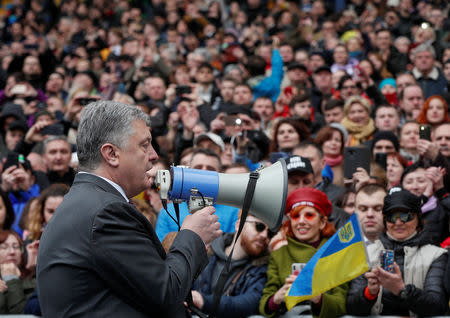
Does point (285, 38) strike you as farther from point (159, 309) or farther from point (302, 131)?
point (159, 309)

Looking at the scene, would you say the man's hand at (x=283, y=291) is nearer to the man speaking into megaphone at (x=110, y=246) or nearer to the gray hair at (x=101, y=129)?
the man speaking into megaphone at (x=110, y=246)

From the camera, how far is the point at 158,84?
32.9 feet

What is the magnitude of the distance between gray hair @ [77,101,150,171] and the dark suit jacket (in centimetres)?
19

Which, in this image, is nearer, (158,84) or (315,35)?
(158,84)

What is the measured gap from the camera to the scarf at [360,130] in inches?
306

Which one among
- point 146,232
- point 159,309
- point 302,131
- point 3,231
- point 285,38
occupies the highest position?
point 285,38

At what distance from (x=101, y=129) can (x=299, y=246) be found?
8.31ft

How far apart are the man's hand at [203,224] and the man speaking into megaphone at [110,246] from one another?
0.11ft

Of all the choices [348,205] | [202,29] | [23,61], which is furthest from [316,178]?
[202,29]

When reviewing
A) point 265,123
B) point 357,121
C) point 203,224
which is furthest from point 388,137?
point 203,224

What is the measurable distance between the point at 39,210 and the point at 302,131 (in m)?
2.93

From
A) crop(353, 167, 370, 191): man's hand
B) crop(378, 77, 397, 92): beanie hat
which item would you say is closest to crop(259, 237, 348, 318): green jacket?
crop(353, 167, 370, 191): man's hand

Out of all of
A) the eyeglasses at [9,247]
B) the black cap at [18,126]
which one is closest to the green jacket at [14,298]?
the eyeglasses at [9,247]

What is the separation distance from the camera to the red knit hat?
15.9 ft
